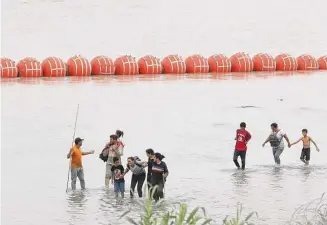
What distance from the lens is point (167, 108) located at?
3831cm

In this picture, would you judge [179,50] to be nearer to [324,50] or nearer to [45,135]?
[324,50]

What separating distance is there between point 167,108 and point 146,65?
11.7 m

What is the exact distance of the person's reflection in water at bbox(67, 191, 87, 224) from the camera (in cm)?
2030

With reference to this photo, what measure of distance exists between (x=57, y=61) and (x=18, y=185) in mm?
24319

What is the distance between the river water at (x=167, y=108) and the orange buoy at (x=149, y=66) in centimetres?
148

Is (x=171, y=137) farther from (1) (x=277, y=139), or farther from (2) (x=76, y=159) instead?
(2) (x=76, y=159)

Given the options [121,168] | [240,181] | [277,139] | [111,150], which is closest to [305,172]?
[277,139]

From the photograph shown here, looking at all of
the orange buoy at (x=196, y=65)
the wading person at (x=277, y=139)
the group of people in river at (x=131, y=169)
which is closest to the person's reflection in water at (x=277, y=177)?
the wading person at (x=277, y=139)

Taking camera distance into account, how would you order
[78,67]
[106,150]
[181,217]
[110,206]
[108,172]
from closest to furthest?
[181,217] → [110,206] → [106,150] → [108,172] → [78,67]

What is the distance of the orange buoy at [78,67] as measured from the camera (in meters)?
48.0

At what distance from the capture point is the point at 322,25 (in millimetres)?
72125

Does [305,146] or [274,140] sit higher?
[274,140]

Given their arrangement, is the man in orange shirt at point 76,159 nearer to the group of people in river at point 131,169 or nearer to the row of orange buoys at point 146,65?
the group of people in river at point 131,169

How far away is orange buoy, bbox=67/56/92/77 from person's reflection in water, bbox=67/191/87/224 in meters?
25.5
